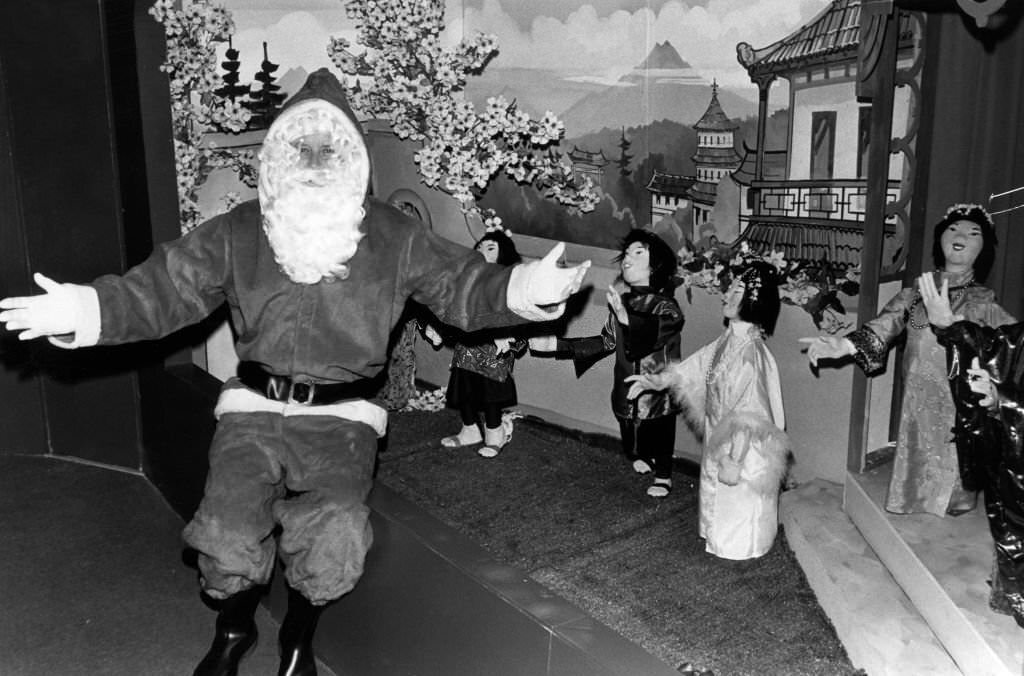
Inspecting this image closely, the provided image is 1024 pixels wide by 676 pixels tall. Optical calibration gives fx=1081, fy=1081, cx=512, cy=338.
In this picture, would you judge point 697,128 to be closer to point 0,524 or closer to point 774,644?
point 774,644

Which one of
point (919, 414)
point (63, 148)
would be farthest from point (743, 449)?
point (63, 148)

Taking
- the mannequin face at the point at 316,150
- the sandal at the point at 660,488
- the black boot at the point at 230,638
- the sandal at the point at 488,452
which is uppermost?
the mannequin face at the point at 316,150

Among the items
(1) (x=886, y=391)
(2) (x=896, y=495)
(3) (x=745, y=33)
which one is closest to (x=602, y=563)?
(2) (x=896, y=495)

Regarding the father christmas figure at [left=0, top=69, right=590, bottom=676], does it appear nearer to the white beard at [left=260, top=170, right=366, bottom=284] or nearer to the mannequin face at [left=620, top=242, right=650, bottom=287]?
the white beard at [left=260, top=170, right=366, bottom=284]

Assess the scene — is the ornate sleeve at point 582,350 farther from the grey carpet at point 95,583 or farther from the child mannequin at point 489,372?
the grey carpet at point 95,583

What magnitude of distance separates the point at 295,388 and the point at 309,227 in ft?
1.36

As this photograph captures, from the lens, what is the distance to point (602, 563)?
12.3 feet

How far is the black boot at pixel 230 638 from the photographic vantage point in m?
2.77

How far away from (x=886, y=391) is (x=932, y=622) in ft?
4.57

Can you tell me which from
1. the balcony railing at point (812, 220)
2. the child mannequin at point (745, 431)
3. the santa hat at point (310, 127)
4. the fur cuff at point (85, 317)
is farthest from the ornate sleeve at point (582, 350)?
the fur cuff at point (85, 317)

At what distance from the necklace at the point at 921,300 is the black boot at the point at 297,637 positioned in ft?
6.81

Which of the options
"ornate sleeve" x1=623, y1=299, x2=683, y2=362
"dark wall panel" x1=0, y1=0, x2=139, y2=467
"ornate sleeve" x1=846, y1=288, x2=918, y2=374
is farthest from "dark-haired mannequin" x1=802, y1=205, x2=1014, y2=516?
"dark wall panel" x1=0, y1=0, x2=139, y2=467

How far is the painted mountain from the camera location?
173 inches

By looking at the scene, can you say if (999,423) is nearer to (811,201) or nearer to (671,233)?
(811,201)
